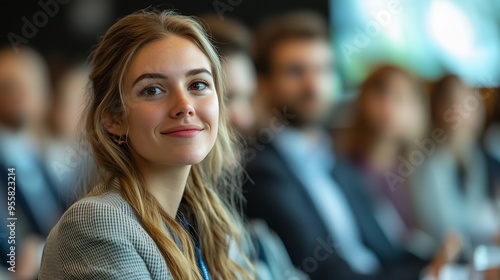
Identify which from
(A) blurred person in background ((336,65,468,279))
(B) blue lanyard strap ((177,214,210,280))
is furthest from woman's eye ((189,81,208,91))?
(A) blurred person in background ((336,65,468,279))

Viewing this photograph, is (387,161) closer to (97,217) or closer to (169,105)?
(169,105)

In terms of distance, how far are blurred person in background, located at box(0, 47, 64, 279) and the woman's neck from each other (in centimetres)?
108

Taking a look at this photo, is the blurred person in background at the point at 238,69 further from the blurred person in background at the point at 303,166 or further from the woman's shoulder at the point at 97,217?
the woman's shoulder at the point at 97,217

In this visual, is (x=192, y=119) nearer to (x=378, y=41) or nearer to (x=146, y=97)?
(x=146, y=97)

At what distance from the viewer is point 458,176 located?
2711 millimetres

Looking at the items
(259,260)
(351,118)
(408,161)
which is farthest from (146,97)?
(408,161)

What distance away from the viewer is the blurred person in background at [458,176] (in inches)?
105

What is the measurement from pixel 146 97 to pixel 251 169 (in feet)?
4.12

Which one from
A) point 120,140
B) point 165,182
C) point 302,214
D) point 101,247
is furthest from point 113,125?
point 302,214

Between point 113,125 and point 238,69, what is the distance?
122 cm

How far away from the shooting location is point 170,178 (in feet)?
3.85

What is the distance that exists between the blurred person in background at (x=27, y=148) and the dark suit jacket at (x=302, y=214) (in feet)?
2.15

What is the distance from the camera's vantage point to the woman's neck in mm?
1160

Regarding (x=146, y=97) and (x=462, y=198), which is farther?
(x=462, y=198)
